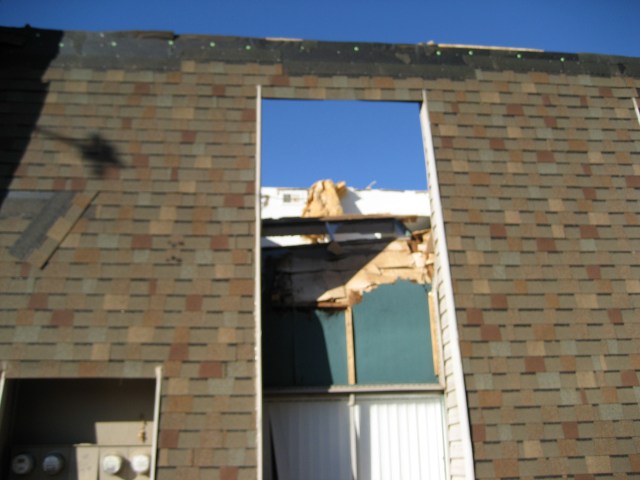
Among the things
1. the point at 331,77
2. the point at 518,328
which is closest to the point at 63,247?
the point at 331,77

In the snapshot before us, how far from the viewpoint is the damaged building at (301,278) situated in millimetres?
6027

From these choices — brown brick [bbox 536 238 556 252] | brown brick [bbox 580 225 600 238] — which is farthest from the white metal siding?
brown brick [bbox 580 225 600 238]

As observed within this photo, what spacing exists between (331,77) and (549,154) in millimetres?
2722

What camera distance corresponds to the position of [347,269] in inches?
317

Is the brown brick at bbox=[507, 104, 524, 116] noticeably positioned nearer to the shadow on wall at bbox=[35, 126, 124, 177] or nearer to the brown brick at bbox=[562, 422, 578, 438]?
the brown brick at bbox=[562, 422, 578, 438]

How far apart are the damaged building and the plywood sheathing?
28mm

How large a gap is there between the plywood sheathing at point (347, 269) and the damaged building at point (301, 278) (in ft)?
0.09

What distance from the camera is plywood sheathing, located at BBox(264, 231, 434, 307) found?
25.4 ft

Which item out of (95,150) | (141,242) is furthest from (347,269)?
(95,150)

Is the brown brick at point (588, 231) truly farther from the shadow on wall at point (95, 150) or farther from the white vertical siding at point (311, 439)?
the shadow on wall at point (95, 150)

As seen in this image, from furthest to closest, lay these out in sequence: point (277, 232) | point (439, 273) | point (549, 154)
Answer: point (277, 232) < point (549, 154) < point (439, 273)

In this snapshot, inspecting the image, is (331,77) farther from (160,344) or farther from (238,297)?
(160,344)

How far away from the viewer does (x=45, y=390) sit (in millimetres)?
6293

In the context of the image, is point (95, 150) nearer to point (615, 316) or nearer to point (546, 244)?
point (546, 244)
